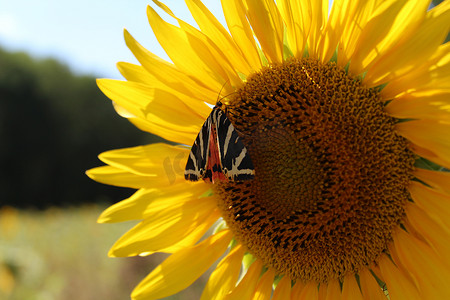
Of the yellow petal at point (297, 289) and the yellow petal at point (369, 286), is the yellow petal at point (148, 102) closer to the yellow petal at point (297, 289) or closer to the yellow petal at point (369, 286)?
the yellow petal at point (297, 289)

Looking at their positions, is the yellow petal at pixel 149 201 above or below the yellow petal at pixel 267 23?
below

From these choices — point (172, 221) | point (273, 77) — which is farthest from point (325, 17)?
point (172, 221)

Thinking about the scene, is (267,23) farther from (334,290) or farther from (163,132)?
(334,290)

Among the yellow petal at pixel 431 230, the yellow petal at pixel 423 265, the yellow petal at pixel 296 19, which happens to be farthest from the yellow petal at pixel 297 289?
the yellow petal at pixel 296 19

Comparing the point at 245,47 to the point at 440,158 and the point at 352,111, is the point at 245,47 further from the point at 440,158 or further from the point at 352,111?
the point at 440,158

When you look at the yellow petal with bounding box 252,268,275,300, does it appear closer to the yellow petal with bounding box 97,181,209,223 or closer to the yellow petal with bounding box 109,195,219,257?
the yellow petal with bounding box 109,195,219,257
